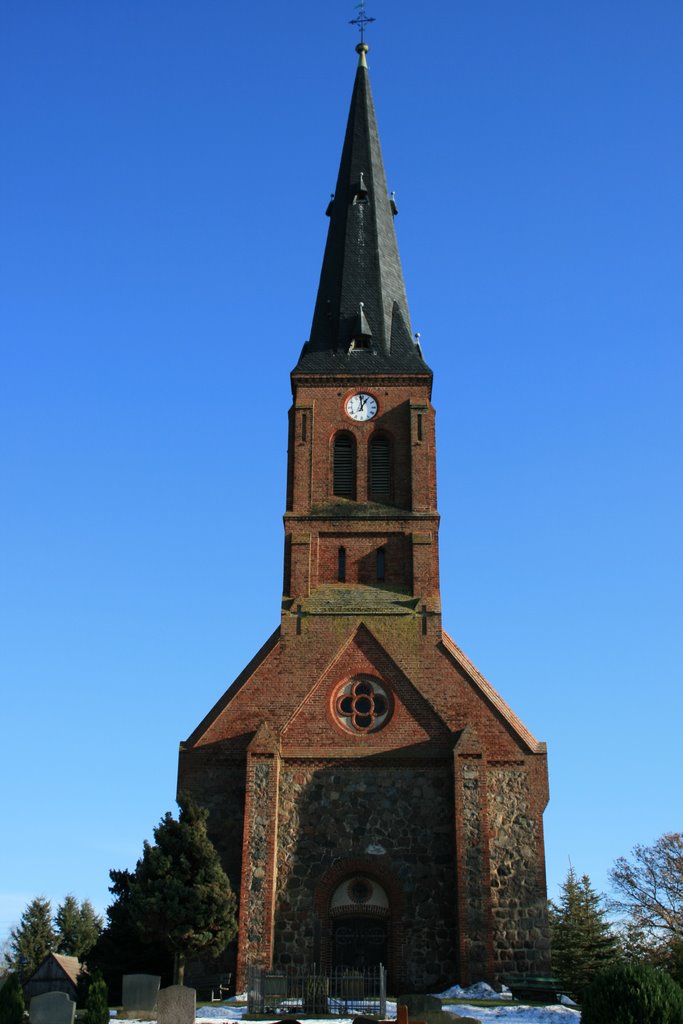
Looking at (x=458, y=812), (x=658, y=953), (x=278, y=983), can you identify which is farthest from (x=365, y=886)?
(x=658, y=953)

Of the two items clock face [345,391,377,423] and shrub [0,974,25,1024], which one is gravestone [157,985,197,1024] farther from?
clock face [345,391,377,423]

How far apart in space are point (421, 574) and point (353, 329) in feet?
34.5

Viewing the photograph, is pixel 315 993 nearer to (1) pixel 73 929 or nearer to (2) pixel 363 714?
(2) pixel 363 714

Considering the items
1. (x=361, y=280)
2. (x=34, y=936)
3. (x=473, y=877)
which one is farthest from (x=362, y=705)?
(x=34, y=936)

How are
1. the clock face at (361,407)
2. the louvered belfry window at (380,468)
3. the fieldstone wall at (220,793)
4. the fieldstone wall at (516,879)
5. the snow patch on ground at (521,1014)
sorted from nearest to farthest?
the snow patch on ground at (521,1014) < the fieldstone wall at (516,879) < the fieldstone wall at (220,793) < the louvered belfry window at (380,468) < the clock face at (361,407)

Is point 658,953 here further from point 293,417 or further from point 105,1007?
point 105,1007

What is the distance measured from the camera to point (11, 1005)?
70.6ft

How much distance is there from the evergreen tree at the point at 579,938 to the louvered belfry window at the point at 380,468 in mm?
18663

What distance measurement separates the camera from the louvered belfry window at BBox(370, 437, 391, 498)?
37875mm

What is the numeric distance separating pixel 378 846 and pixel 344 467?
43.5 feet

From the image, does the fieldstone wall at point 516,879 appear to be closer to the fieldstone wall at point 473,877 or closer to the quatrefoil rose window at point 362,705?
the fieldstone wall at point 473,877

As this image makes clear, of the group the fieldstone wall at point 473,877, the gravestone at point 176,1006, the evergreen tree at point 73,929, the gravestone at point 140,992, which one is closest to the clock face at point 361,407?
the fieldstone wall at point 473,877

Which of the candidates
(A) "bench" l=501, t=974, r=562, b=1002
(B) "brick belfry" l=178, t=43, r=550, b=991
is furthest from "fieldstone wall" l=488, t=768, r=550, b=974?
(A) "bench" l=501, t=974, r=562, b=1002

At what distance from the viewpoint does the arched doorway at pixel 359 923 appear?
30.2 metres
